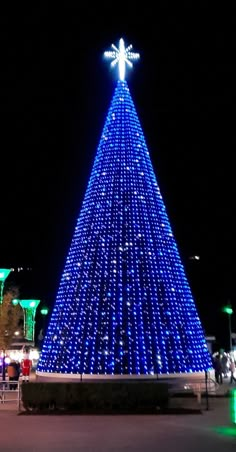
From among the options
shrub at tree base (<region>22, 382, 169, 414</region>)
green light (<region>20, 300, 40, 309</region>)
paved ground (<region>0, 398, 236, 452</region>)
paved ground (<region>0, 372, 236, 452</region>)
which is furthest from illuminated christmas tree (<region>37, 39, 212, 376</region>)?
green light (<region>20, 300, 40, 309</region>)

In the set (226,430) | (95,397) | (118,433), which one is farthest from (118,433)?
(95,397)

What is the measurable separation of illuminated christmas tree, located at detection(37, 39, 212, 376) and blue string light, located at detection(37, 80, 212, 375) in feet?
0.09

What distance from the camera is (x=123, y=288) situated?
15195mm

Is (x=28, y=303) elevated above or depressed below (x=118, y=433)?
above

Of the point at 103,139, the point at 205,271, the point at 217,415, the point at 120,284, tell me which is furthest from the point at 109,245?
the point at 205,271

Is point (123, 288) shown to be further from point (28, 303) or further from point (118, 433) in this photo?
point (28, 303)

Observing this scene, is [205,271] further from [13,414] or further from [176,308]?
[13,414]

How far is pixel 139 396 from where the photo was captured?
1245 centimetres

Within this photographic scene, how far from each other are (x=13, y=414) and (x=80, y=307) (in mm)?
3769

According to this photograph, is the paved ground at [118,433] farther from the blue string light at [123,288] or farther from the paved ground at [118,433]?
the blue string light at [123,288]

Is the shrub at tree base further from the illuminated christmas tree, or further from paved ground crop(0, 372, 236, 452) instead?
the illuminated christmas tree

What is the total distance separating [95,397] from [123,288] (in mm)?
3543

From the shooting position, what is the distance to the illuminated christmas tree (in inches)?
579

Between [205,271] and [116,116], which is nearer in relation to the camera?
[116,116]
